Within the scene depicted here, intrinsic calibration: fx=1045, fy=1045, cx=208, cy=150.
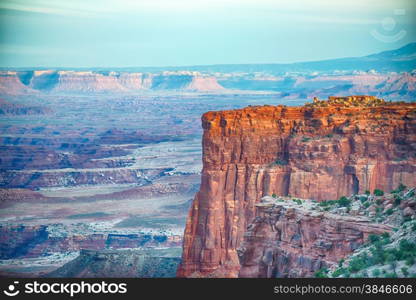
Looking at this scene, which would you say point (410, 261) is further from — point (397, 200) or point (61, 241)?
point (61, 241)

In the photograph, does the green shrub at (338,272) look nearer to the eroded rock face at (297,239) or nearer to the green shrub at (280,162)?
the eroded rock face at (297,239)

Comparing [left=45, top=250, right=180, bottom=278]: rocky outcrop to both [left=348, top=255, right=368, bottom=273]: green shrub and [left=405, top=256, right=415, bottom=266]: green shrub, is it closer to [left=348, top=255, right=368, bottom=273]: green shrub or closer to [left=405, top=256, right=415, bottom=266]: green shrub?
[left=348, top=255, right=368, bottom=273]: green shrub

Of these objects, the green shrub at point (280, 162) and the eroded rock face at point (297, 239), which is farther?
the green shrub at point (280, 162)

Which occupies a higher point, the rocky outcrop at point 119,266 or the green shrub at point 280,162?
the green shrub at point 280,162

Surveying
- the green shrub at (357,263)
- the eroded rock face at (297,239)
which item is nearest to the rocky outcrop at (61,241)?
the eroded rock face at (297,239)

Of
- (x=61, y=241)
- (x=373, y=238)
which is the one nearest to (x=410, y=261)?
(x=373, y=238)

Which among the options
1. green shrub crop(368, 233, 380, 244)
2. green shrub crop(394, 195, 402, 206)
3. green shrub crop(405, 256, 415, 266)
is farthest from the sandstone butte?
green shrub crop(405, 256, 415, 266)

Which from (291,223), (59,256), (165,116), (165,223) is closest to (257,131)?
(291,223)
